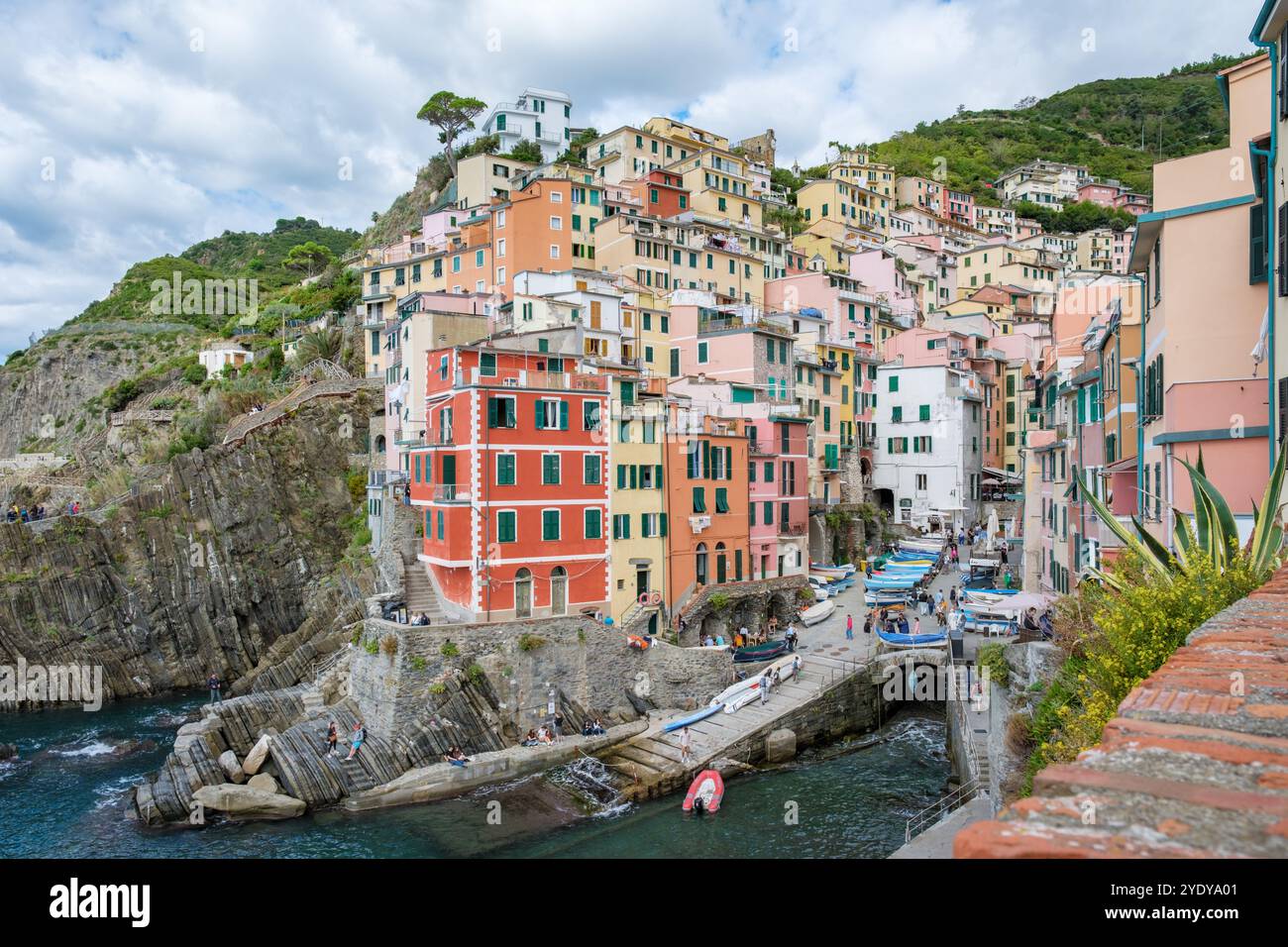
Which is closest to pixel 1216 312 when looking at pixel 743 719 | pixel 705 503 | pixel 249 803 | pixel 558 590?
pixel 743 719

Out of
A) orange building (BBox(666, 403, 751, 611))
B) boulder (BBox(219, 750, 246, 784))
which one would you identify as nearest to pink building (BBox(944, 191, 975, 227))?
orange building (BBox(666, 403, 751, 611))

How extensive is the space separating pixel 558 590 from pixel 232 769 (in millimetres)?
13990

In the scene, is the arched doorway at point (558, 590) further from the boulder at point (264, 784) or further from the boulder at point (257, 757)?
the boulder at point (264, 784)

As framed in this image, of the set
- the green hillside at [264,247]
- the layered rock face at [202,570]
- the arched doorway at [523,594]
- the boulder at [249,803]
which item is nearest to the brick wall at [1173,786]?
the boulder at [249,803]

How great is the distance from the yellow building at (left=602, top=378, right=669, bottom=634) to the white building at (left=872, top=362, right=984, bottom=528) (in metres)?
31.0

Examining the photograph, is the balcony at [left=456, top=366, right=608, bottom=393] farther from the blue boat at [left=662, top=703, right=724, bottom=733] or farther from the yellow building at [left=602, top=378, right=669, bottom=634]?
the blue boat at [left=662, top=703, right=724, bottom=733]

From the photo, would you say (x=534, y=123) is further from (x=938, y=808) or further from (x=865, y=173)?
(x=938, y=808)

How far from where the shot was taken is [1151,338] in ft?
71.7

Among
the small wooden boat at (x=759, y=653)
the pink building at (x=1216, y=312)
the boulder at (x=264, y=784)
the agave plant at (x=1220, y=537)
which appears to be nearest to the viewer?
the agave plant at (x=1220, y=537)

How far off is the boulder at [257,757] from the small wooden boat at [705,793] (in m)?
15.7

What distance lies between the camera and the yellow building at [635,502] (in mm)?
39000

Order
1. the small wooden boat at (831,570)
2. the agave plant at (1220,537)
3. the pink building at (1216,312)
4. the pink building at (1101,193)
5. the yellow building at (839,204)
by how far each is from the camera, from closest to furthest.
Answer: the agave plant at (1220,537) < the pink building at (1216,312) < the small wooden boat at (831,570) < the yellow building at (839,204) < the pink building at (1101,193)

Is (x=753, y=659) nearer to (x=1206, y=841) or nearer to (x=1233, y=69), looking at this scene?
(x=1233, y=69)
